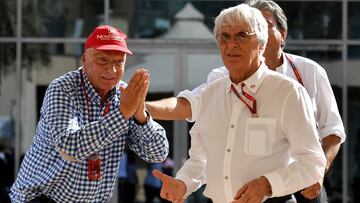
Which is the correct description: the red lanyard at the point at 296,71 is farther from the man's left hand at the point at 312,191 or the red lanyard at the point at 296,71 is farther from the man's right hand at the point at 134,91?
the man's right hand at the point at 134,91

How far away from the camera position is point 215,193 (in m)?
3.89

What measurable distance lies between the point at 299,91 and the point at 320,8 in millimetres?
8351

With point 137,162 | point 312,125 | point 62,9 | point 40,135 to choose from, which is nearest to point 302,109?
point 312,125

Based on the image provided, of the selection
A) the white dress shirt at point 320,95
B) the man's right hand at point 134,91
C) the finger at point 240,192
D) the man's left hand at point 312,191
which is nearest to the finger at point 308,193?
the man's left hand at point 312,191

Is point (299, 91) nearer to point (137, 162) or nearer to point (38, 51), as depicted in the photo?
point (137, 162)

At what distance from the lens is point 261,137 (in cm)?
372

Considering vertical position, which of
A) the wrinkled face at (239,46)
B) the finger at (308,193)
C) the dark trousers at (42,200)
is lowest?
the dark trousers at (42,200)

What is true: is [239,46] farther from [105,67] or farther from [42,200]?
[42,200]

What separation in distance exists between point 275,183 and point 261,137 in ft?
0.71

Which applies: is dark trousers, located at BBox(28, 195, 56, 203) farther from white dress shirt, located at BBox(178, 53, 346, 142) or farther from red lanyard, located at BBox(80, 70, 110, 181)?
white dress shirt, located at BBox(178, 53, 346, 142)

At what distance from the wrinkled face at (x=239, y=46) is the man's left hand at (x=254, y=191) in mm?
512

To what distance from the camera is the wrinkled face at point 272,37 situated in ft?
14.5

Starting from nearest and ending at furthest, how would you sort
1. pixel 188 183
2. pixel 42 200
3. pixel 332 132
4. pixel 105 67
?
pixel 188 183, pixel 105 67, pixel 42 200, pixel 332 132

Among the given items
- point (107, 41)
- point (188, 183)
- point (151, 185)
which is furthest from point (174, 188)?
point (151, 185)
